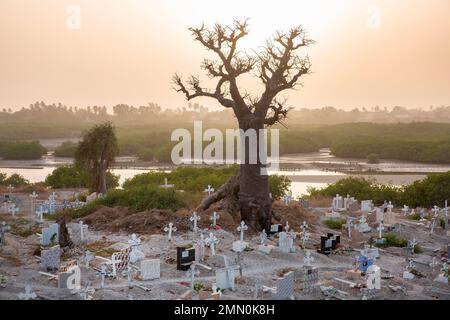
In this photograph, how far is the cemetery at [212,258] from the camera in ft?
46.2

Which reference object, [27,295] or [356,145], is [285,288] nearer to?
[27,295]

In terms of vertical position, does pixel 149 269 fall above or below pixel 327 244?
above

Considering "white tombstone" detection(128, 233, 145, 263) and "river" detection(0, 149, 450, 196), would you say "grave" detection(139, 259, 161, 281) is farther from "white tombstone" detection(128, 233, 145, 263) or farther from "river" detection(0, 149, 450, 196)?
"river" detection(0, 149, 450, 196)

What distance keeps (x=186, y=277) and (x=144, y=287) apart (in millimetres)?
1733

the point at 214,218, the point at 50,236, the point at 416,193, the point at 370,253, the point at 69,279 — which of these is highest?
the point at 214,218

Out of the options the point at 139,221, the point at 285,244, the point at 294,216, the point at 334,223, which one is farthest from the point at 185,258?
the point at 334,223

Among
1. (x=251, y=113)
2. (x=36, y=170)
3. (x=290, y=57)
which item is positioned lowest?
(x=36, y=170)

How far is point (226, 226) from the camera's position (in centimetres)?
2142

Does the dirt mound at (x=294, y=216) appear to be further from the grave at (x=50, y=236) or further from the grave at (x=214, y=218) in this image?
the grave at (x=50, y=236)

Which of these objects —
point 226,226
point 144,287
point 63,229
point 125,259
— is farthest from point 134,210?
point 144,287

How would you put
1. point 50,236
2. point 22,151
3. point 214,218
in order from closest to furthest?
point 50,236 → point 214,218 → point 22,151

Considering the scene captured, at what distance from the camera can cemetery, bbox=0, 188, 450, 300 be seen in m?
14.1

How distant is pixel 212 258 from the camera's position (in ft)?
56.8

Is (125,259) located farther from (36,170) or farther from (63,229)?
(36,170)
